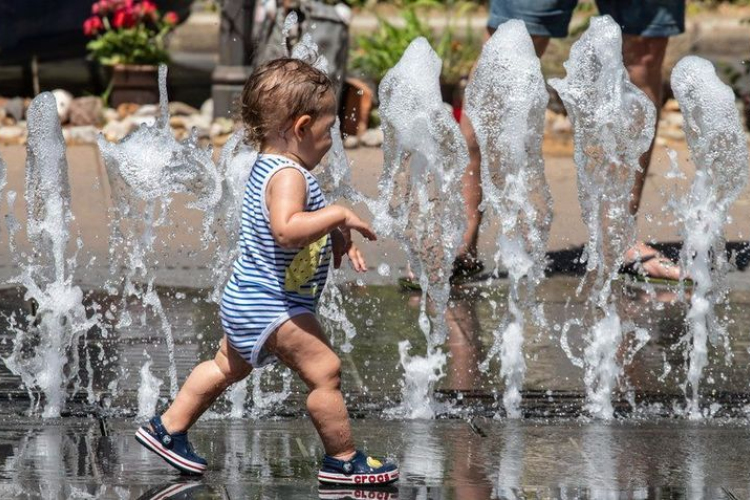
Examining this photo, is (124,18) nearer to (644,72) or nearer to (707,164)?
(644,72)

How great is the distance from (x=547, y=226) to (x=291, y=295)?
184 cm

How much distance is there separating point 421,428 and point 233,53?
5571 mm

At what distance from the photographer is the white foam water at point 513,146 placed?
197 inches

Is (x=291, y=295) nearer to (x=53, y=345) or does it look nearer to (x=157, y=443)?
(x=157, y=443)

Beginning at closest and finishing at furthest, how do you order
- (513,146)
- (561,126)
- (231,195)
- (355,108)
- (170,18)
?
(513,146), (231,195), (355,108), (561,126), (170,18)

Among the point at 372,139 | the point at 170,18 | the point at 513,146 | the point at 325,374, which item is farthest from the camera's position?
the point at 170,18

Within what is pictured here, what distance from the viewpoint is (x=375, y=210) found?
474cm

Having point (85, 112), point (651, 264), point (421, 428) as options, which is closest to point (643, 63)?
point (651, 264)

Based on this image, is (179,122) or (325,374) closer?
(325,374)

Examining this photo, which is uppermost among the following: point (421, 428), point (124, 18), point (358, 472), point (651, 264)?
point (124, 18)

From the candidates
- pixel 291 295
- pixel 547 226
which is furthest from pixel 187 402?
pixel 547 226

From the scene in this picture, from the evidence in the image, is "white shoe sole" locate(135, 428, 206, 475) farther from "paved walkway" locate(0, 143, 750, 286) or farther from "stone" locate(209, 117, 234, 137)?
"stone" locate(209, 117, 234, 137)

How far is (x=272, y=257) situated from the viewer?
373 cm

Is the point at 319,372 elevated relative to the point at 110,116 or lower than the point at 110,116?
lower
